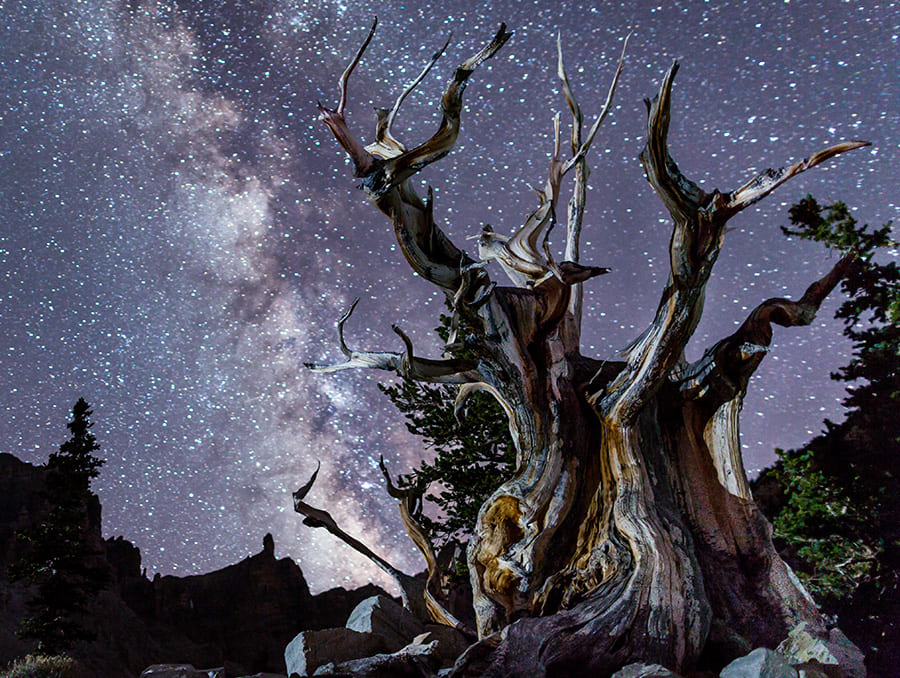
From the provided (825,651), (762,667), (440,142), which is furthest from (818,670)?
(440,142)

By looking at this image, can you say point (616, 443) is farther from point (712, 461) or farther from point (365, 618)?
point (365, 618)

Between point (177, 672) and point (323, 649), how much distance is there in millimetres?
1380

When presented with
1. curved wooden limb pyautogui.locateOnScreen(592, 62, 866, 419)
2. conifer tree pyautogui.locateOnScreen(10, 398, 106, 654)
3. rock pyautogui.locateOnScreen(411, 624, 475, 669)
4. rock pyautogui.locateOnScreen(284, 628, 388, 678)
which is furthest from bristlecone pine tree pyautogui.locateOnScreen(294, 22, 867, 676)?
conifer tree pyautogui.locateOnScreen(10, 398, 106, 654)

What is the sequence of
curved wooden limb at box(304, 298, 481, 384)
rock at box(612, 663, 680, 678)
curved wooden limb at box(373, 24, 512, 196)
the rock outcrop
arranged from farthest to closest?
1. the rock outcrop
2. curved wooden limb at box(304, 298, 481, 384)
3. curved wooden limb at box(373, 24, 512, 196)
4. rock at box(612, 663, 680, 678)

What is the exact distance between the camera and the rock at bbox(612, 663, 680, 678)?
4.50 metres

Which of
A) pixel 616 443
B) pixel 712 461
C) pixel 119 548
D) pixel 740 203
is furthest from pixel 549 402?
pixel 119 548

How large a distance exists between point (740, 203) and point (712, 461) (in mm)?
2993

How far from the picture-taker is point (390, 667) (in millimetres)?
5734

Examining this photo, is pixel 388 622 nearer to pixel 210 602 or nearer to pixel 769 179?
pixel 769 179

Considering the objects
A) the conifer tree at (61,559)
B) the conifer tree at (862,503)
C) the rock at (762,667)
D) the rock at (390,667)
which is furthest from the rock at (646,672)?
the conifer tree at (61,559)

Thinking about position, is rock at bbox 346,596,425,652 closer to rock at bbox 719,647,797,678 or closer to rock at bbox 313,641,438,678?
rock at bbox 313,641,438,678

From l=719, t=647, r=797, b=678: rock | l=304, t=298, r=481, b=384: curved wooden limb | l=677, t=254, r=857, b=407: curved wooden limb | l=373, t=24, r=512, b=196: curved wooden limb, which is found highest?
l=373, t=24, r=512, b=196: curved wooden limb

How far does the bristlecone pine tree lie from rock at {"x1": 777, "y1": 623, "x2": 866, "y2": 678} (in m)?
0.51

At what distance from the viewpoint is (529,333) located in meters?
7.89
